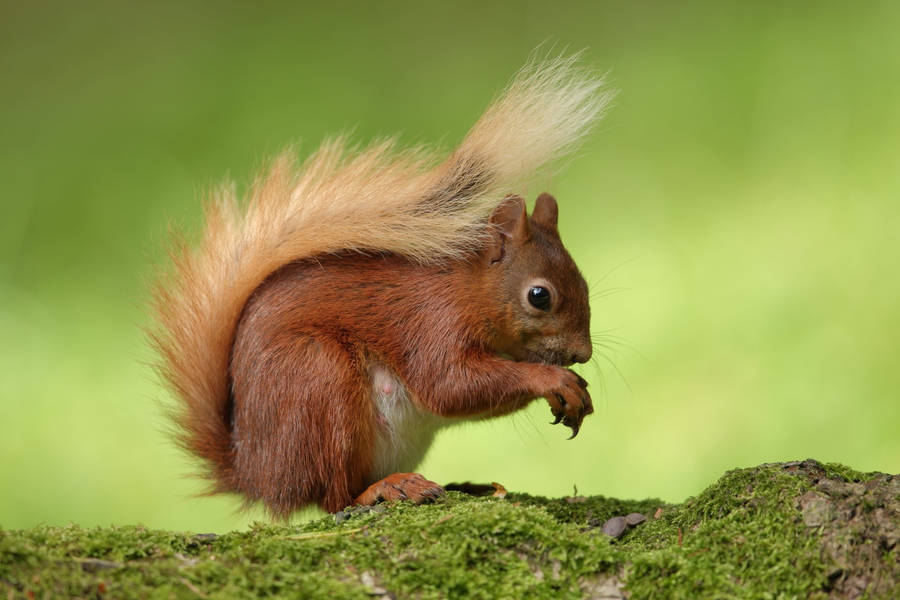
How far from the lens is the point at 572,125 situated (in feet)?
8.75

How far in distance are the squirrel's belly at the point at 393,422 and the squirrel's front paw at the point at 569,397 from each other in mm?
342

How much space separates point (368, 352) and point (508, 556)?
0.76 m

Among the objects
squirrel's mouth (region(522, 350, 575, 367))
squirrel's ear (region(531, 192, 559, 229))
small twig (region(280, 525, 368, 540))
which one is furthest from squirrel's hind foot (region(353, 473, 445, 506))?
squirrel's ear (region(531, 192, 559, 229))

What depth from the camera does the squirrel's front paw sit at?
237 cm

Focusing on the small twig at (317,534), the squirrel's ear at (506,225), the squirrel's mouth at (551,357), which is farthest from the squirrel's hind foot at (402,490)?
the squirrel's ear at (506,225)

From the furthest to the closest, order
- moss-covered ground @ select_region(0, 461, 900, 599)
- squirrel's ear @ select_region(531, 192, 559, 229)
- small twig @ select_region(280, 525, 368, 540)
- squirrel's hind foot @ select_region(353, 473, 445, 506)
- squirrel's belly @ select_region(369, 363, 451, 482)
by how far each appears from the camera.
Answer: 1. squirrel's ear @ select_region(531, 192, 559, 229)
2. squirrel's belly @ select_region(369, 363, 451, 482)
3. squirrel's hind foot @ select_region(353, 473, 445, 506)
4. small twig @ select_region(280, 525, 368, 540)
5. moss-covered ground @ select_region(0, 461, 900, 599)

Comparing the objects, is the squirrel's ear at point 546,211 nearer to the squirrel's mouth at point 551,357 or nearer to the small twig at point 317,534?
the squirrel's mouth at point 551,357

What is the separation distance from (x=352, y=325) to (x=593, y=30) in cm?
276

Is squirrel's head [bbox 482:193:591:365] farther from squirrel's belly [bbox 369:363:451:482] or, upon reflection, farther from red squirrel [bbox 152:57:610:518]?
squirrel's belly [bbox 369:363:451:482]

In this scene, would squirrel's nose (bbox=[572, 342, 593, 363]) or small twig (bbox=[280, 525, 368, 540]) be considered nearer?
small twig (bbox=[280, 525, 368, 540])

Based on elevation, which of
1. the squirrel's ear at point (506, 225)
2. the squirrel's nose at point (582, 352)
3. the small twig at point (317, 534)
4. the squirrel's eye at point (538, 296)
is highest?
the squirrel's ear at point (506, 225)

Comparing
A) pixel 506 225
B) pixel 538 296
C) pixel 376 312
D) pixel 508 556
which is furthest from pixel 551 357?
pixel 508 556

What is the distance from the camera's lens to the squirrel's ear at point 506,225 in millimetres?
2576

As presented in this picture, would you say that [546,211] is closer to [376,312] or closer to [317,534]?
[376,312]
